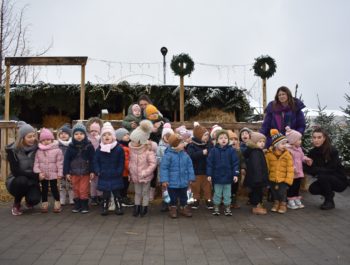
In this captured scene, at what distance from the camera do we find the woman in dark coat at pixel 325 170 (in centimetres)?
701

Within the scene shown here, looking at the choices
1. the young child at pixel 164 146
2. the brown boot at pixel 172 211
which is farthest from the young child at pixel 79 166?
the brown boot at pixel 172 211

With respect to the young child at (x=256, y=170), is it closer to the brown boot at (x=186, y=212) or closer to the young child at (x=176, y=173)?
the young child at (x=176, y=173)

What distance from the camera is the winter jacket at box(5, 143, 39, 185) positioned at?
21.7ft

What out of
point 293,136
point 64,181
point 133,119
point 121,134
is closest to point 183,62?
point 133,119

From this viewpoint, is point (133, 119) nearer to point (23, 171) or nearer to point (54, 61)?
point (23, 171)

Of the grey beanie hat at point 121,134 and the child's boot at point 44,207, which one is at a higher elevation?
the grey beanie hat at point 121,134

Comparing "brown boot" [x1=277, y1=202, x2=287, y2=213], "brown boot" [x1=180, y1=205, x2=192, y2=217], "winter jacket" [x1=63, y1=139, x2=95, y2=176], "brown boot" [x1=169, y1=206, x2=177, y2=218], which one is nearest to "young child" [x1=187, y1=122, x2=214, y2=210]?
"brown boot" [x1=180, y1=205, x2=192, y2=217]

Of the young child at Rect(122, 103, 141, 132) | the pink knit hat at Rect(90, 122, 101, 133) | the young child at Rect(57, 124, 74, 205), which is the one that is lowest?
the young child at Rect(57, 124, 74, 205)

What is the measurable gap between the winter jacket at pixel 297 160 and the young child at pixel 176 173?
6.71 ft

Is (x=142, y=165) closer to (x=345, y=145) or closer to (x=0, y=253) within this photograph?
(x=0, y=253)

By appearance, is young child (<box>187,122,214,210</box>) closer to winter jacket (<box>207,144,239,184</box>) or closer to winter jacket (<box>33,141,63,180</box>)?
winter jacket (<box>207,144,239,184</box>)

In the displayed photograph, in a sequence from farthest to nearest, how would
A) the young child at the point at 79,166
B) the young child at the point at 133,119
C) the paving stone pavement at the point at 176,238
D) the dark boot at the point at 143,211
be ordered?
1. the young child at the point at 133,119
2. the young child at the point at 79,166
3. the dark boot at the point at 143,211
4. the paving stone pavement at the point at 176,238

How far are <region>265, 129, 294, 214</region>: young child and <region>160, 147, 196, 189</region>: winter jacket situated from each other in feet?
5.02

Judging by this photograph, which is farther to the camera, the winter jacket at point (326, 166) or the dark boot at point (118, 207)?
the winter jacket at point (326, 166)
